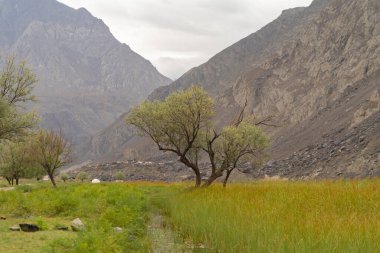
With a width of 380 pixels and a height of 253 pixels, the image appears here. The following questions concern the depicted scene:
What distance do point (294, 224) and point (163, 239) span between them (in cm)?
651

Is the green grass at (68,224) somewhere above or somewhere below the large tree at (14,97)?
below

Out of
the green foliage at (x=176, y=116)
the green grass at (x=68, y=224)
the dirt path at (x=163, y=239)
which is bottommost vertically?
the dirt path at (x=163, y=239)

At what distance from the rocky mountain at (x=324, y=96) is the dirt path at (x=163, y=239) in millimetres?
36722

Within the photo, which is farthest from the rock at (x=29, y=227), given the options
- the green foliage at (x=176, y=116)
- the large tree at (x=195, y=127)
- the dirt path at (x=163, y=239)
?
the green foliage at (x=176, y=116)

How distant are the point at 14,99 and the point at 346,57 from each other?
91.4 meters

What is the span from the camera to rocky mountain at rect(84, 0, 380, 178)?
2581 inches

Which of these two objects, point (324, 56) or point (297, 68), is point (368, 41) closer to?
point (324, 56)

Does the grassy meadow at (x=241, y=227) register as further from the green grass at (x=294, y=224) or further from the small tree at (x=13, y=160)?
the small tree at (x=13, y=160)

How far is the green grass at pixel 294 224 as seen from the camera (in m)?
9.98

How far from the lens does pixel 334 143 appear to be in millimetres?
71875

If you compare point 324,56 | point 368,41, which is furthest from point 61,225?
point 324,56

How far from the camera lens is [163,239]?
17.0 metres

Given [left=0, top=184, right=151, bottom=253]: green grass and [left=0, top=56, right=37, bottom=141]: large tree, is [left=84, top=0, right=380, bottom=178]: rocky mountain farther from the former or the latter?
[left=0, top=56, right=37, bottom=141]: large tree

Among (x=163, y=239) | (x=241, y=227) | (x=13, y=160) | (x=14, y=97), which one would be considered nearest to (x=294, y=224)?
(x=241, y=227)
